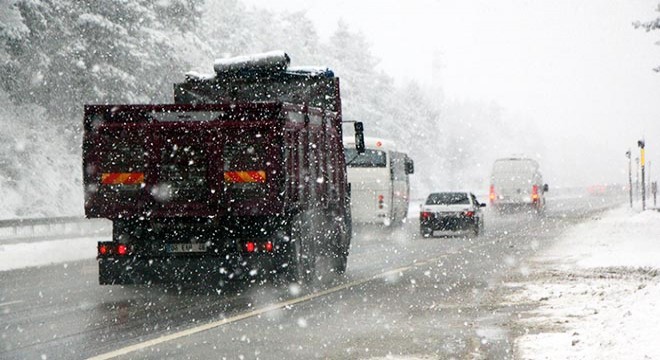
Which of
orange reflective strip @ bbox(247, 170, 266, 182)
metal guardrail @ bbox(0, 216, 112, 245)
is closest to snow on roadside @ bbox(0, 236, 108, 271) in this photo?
metal guardrail @ bbox(0, 216, 112, 245)

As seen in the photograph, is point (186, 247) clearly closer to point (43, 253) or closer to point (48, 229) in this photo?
point (43, 253)

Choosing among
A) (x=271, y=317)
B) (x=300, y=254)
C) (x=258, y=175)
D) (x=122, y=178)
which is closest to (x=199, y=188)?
(x=258, y=175)

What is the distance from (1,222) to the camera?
25922 millimetres

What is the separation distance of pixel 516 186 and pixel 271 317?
132 feet

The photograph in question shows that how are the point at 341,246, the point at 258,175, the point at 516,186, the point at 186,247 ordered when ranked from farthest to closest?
the point at 516,186 → the point at 341,246 → the point at 186,247 → the point at 258,175

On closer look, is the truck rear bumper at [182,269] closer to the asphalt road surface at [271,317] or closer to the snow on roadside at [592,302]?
the asphalt road surface at [271,317]

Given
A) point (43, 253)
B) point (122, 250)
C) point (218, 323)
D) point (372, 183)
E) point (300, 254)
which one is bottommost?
point (43, 253)

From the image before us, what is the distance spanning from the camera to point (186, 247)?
14.0 m

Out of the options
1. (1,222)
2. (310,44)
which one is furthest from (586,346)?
(310,44)

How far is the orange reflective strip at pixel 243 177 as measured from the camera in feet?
44.2

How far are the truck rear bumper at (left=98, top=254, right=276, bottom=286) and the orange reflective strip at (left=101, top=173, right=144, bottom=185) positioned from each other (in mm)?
1169

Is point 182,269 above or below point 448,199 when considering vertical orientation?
below

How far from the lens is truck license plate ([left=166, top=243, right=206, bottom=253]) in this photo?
14.0 metres

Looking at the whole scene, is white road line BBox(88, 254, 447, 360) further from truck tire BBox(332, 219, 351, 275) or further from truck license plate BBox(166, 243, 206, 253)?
truck license plate BBox(166, 243, 206, 253)
